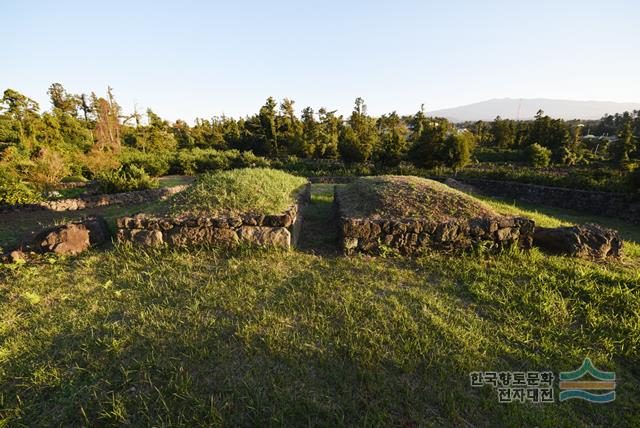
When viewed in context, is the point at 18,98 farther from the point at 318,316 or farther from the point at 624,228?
the point at 624,228

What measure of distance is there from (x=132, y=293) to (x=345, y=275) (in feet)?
9.49

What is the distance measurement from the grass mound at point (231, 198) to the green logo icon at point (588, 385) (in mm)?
4312

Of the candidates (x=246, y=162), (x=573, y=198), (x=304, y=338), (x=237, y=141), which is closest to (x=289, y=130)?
(x=237, y=141)

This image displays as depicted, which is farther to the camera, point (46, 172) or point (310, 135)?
point (310, 135)

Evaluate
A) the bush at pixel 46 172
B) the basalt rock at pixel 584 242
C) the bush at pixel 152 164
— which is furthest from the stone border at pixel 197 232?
the bush at pixel 152 164

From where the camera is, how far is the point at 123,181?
990 cm

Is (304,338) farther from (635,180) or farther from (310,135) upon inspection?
(310,135)

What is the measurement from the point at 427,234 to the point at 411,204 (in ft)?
3.14

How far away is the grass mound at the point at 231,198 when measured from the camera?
5.02m

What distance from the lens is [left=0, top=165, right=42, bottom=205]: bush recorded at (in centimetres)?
732

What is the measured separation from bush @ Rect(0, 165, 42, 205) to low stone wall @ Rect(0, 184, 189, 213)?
0.17m

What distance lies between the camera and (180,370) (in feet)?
7.32

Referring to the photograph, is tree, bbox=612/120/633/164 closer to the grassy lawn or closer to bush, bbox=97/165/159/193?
the grassy lawn

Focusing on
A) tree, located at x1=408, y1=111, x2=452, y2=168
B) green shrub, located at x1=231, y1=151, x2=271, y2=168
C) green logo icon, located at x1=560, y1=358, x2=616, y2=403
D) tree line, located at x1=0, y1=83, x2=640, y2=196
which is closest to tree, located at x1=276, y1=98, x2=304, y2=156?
tree line, located at x1=0, y1=83, x2=640, y2=196
